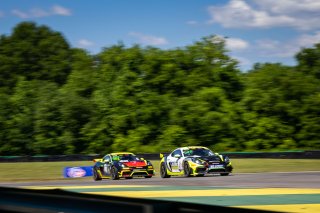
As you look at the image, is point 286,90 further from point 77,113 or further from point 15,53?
point 15,53

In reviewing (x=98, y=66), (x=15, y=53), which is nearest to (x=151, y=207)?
(x=98, y=66)

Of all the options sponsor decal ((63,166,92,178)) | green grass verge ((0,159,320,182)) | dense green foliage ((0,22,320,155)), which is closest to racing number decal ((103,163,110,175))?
green grass verge ((0,159,320,182))

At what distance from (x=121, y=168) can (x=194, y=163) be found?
2926 mm

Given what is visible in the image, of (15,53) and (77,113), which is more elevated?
(15,53)

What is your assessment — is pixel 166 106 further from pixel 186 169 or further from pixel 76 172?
pixel 186 169

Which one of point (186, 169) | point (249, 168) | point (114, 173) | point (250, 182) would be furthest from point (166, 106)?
point (250, 182)

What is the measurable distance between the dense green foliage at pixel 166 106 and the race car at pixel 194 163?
1264 inches

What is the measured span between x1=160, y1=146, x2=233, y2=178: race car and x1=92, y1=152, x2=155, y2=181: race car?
85 centimetres

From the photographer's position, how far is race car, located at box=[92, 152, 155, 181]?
22.8m

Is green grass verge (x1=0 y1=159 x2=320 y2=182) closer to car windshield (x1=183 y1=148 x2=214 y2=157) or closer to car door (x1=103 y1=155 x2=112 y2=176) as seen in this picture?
car door (x1=103 y1=155 x2=112 y2=176)

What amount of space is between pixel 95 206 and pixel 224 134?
51.4 meters

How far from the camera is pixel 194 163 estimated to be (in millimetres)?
21406

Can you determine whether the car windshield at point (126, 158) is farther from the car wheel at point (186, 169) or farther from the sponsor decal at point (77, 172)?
the sponsor decal at point (77, 172)

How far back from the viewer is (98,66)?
2798 inches
